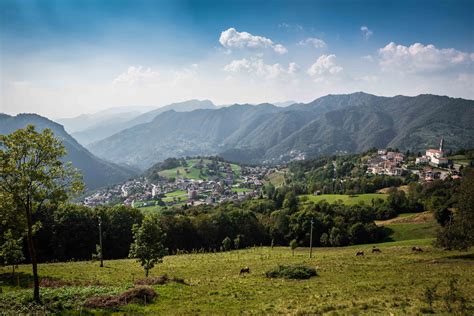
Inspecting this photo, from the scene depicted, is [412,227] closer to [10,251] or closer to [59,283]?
[59,283]

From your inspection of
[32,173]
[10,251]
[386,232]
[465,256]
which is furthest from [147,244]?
[386,232]

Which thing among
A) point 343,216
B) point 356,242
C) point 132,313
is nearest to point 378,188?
point 343,216

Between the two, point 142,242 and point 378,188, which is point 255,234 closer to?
point 142,242

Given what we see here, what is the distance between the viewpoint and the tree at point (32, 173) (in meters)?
16.7

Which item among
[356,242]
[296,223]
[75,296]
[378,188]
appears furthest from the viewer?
[378,188]

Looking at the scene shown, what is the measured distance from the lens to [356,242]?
7156cm

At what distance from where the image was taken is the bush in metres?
28.1

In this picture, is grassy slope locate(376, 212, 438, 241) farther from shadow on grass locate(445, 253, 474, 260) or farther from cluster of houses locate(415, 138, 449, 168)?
cluster of houses locate(415, 138, 449, 168)

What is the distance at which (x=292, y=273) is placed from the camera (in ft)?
93.1

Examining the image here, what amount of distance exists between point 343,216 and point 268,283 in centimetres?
6181

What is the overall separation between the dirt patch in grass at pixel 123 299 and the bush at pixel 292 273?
500 inches

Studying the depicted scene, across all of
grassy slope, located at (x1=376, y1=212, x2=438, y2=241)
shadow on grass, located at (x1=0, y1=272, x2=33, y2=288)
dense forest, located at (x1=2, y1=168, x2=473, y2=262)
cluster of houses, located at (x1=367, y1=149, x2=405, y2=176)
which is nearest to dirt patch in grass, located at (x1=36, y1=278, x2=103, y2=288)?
shadow on grass, located at (x1=0, y1=272, x2=33, y2=288)

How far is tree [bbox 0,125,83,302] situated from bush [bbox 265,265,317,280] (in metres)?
19.1

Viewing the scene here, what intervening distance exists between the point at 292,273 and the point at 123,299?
15.6m
